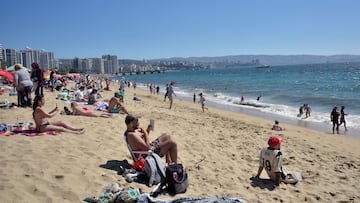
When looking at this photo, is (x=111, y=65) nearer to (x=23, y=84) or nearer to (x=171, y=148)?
(x=23, y=84)

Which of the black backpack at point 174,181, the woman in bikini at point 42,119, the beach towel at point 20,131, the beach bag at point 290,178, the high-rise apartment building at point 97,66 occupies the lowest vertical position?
the beach bag at point 290,178

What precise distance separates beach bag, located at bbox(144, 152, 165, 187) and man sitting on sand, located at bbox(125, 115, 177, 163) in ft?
1.23

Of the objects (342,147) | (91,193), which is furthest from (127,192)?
(342,147)

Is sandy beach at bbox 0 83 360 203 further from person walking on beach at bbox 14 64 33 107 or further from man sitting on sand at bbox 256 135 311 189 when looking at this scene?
person walking on beach at bbox 14 64 33 107

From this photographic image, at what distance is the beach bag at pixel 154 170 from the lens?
3.94 meters

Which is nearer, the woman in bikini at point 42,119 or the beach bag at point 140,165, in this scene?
the beach bag at point 140,165

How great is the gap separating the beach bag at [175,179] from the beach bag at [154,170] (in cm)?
9

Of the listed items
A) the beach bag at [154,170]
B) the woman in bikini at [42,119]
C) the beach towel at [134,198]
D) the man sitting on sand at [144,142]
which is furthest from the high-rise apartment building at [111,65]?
the beach towel at [134,198]

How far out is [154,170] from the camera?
156 inches

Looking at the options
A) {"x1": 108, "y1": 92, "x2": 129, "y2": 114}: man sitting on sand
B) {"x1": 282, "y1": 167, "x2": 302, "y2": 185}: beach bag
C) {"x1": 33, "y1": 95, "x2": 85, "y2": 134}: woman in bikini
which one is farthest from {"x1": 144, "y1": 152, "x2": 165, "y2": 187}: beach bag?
{"x1": 108, "y1": 92, "x2": 129, "y2": 114}: man sitting on sand

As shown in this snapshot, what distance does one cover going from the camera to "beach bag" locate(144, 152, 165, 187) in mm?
3943

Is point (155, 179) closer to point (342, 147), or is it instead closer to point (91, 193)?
point (91, 193)

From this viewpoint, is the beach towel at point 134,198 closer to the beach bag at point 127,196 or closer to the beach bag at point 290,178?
the beach bag at point 127,196

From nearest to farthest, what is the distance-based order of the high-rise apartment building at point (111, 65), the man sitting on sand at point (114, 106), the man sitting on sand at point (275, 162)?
the man sitting on sand at point (275, 162) < the man sitting on sand at point (114, 106) < the high-rise apartment building at point (111, 65)
